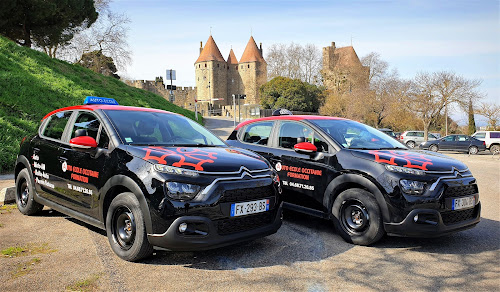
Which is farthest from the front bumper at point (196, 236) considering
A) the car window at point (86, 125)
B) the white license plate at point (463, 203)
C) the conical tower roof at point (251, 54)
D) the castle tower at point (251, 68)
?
the conical tower roof at point (251, 54)

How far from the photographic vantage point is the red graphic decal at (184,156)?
3.85 meters

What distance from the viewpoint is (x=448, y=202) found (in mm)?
4570

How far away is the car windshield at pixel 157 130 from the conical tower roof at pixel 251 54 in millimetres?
91691

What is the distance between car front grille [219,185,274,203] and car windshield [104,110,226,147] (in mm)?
1111

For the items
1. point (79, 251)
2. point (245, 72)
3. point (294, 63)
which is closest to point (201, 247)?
point (79, 251)

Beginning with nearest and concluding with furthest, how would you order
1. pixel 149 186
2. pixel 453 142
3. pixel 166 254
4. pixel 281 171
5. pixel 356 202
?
pixel 149 186 < pixel 166 254 < pixel 356 202 < pixel 281 171 < pixel 453 142

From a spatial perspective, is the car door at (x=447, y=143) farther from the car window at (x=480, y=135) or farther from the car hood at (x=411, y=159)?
the car hood at (x=411, y=159)

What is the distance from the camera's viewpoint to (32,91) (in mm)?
15914

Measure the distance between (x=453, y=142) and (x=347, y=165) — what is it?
2645 cm

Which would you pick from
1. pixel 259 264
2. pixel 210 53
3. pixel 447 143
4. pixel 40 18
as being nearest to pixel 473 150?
pixel 447 143

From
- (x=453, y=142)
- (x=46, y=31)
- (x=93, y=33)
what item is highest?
(x=93, y=33)

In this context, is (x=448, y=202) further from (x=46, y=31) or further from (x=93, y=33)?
(x=93, y=33)

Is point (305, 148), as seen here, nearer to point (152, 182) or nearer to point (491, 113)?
point (152, 182)

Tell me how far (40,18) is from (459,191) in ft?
85.5
